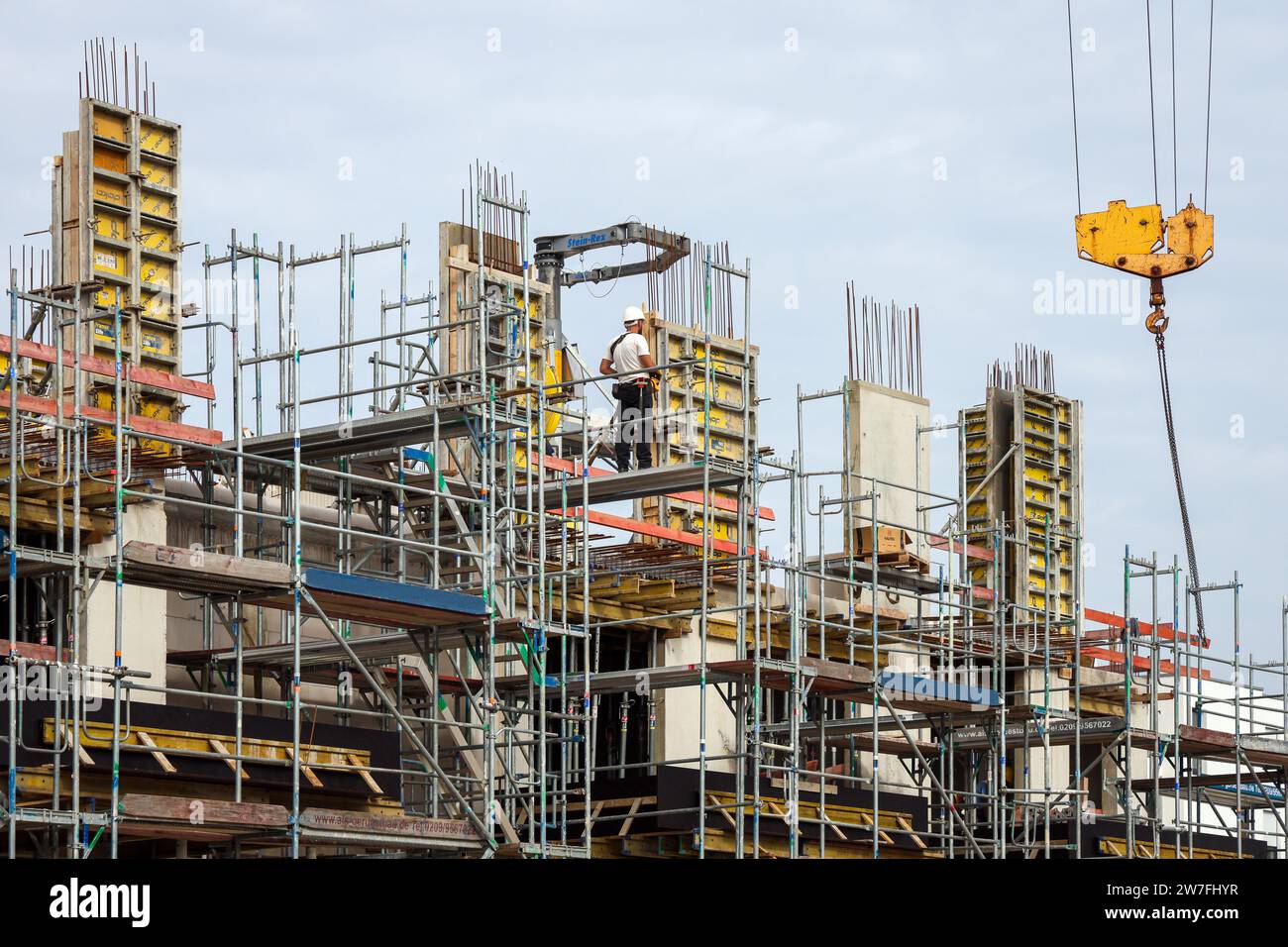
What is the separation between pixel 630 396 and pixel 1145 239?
24.3ft

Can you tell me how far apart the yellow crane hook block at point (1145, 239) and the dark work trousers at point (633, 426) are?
636 centimetres

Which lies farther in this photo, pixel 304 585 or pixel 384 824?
pixel 384 824

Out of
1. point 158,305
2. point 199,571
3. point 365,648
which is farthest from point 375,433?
point 158,305

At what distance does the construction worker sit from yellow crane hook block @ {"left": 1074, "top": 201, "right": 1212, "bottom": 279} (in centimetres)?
628

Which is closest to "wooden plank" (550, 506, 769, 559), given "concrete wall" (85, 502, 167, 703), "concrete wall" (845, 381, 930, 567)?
"concrete wall" (845, 381, 930, 567)

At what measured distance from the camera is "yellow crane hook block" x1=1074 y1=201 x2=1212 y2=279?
31.0 metres

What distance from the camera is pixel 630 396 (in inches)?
1154

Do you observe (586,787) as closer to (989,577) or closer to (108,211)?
(108,211)

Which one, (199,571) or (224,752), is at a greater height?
(199,571)

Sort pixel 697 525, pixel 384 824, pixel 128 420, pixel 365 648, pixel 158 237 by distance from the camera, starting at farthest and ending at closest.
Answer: pixel 697 525 → pixel 158 237 → pixel 365 648 → pixel 128 420 → pixel 384 824

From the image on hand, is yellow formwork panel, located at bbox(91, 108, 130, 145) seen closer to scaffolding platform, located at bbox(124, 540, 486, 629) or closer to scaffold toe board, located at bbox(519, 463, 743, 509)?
scaffold toe board, located at bbox(519, 463, 743, 509)

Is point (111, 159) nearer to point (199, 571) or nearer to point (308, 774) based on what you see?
point (199, 571)

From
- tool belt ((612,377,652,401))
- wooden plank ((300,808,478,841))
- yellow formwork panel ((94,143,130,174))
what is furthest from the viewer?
tool belt ((612,377,652,401))

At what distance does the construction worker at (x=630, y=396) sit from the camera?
28906 mm
